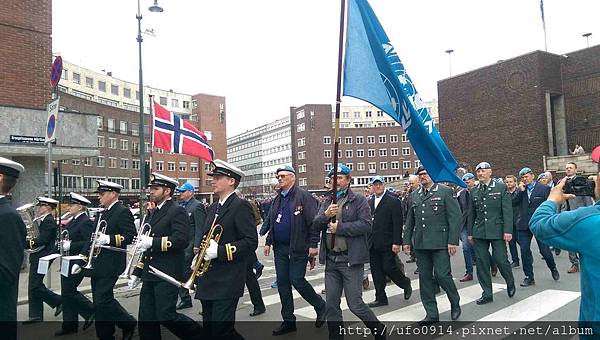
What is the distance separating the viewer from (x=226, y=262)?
14.7 feet

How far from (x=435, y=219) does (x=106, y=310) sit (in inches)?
172

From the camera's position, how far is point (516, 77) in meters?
35.1

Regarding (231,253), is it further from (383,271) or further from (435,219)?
(383,271)

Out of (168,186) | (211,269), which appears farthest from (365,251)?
(168,186)

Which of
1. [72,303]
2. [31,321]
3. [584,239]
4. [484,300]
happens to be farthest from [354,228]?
[31,321]

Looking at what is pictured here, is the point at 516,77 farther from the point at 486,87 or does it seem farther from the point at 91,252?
the point at 91,252

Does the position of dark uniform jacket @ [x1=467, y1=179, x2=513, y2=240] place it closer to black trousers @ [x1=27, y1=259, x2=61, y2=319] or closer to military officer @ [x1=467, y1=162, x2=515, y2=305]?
military officer @ [x1=467, y1=162, x2=515, y2=305]

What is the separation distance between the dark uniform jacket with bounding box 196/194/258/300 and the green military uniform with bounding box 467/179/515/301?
4229 millimetres

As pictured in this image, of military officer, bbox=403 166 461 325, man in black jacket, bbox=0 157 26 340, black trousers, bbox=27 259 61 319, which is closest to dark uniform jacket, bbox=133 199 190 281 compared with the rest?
man in black jacket, bbox=0 157 26 340

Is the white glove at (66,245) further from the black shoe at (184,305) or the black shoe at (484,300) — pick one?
the black shoe at (484,300)

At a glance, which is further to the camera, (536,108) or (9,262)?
(536,108)

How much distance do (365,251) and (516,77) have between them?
113 ft

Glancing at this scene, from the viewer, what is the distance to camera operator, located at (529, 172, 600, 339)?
8.93ft

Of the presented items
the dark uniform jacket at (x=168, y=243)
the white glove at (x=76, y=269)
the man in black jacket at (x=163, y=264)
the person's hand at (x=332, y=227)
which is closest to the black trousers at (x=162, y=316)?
the man in black jacket at (x=163, y=264)
